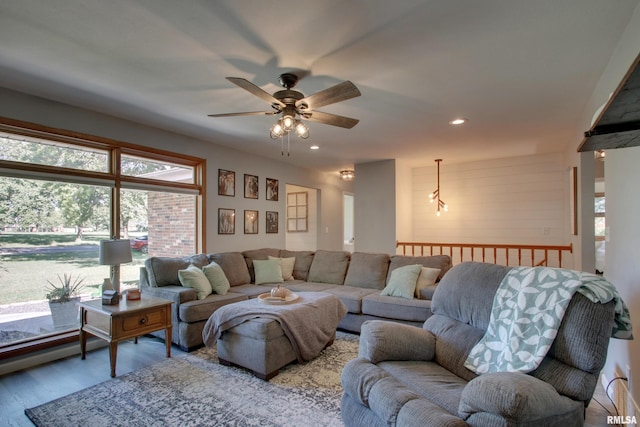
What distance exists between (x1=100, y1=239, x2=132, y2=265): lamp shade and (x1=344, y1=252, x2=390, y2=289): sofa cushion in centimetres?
276

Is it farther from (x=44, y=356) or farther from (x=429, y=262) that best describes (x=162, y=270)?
(x=429, y=262)

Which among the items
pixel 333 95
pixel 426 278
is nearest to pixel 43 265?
pixel 333 95

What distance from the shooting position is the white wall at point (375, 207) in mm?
6152

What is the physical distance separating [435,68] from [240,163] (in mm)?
3663

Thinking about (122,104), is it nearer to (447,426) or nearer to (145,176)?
(145,176)

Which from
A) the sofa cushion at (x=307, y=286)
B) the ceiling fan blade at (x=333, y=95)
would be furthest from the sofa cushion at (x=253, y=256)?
the ceiling fan blade at (x=333, y=95)

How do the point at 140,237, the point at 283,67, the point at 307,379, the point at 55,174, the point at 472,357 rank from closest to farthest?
the point at 472,357 < the point at 283,67 < the point at 307,379 < the point at 55,174 < the point at 140,237

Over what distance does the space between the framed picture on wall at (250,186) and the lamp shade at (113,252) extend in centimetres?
251

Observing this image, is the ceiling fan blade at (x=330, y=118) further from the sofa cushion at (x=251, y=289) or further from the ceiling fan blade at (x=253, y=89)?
the sofa cushion at (x=251, y=289)

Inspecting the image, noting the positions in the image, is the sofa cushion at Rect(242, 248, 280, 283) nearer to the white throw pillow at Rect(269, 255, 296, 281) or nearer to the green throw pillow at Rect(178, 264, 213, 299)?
the white throw pillow at Rect(269, 255, 296, 281)

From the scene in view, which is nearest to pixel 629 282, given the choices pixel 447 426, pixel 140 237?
pixel 447 426

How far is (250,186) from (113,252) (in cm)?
277

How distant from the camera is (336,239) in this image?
26.5 ft

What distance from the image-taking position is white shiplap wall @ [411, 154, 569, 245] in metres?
5.55
